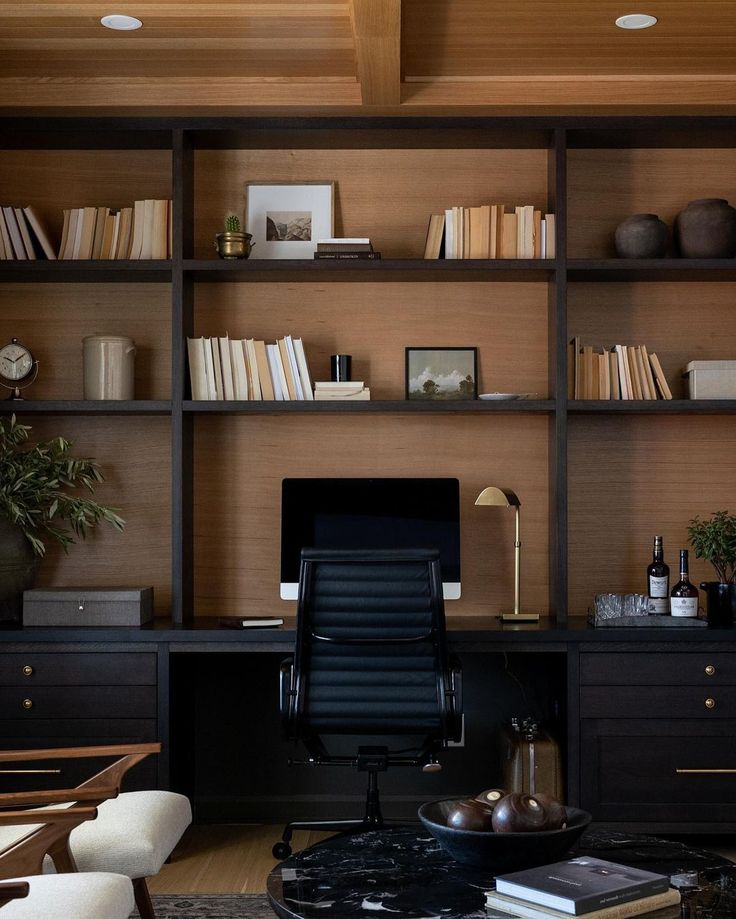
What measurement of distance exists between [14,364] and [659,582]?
2.47 meters

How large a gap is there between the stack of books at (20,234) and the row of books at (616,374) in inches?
77.8

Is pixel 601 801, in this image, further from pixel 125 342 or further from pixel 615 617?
pixel 125 342

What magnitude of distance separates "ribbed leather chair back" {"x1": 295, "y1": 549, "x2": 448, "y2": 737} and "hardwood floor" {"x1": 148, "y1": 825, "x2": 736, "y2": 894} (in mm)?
592

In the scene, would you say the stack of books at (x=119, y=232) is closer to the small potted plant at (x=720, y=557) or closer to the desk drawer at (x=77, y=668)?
the desk drawer at (x=77, y=668)

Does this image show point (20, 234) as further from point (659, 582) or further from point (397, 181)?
point (659, 582)

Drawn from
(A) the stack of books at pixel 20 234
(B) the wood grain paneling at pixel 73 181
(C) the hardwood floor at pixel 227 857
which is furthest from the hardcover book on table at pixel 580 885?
(B) the wood grain paneling at pixel 73 181

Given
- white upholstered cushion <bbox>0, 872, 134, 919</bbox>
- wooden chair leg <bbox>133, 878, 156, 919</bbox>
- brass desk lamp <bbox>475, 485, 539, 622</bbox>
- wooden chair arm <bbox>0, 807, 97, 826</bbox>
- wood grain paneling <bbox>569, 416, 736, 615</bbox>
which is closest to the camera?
white upholstered cushion <bbox>0, 872, 134, 919</bbox>

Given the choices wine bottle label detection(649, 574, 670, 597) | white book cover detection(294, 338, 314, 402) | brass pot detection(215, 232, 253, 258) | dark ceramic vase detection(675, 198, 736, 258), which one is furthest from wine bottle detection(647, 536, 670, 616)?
brass pot detection(215, 232, 253, 258)

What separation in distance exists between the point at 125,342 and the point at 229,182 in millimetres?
760

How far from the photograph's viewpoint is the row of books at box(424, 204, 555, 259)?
391cm

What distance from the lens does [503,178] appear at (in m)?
4.11

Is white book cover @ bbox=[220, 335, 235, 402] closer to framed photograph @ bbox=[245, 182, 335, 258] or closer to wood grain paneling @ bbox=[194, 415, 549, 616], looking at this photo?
wood grain paneling @ bbox=[194, 415, 549, 616]

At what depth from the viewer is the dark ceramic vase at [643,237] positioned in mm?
3854

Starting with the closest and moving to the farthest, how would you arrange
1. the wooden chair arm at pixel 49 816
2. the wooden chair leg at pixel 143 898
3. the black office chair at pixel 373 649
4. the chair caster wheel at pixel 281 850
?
the wooden chair arm at pixel 49 816
the wooden chair leg at pixel 143 898
the black office chair at pixel 373 649
the chair caster wheel at pixel 281 850
